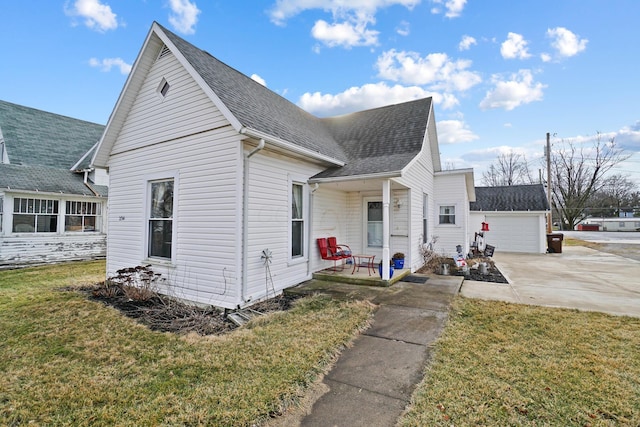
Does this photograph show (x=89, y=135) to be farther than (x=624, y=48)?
Yes

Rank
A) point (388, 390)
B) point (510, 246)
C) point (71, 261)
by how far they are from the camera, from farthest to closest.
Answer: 1. point (510, 246)
2. point (71, 261)
3. point (388, 390)

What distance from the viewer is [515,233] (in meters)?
16.2

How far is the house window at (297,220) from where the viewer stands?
6.81m

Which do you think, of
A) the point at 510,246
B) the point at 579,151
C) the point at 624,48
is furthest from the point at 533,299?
the point at 579,151

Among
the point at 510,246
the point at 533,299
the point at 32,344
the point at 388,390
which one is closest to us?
the point at 388,390

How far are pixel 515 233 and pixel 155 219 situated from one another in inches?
697

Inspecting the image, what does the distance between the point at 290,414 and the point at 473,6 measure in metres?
10.8

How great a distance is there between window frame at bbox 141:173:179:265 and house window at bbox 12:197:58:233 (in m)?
8.05

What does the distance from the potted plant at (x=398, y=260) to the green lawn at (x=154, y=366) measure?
316 centimetres

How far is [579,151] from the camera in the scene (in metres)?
30.7

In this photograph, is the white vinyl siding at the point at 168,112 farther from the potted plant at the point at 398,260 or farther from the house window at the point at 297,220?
the potted plant at the point at 398,260

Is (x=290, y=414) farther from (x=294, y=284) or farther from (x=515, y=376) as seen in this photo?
(x=294, y=284)

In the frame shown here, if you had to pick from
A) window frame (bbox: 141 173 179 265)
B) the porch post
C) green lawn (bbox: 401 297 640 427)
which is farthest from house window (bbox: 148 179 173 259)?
green lawn (bbox: 401 297 640 427)

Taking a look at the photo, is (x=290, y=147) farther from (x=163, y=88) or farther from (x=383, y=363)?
(x=383, y=363)
